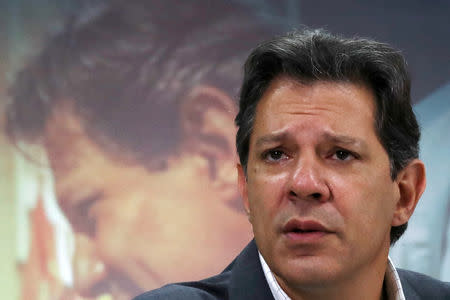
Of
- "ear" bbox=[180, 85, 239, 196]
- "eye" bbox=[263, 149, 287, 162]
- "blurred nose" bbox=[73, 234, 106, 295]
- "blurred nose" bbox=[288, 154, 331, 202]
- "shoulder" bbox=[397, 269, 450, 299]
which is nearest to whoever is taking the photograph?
"blurred nose" bbox=[288, 154, 331, 202]

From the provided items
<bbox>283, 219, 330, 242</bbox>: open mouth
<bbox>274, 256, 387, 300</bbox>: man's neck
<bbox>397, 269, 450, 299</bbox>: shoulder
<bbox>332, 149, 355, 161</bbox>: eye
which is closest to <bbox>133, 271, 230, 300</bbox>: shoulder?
<bbox>274, 256, 387, 300</bbox>: man's neck

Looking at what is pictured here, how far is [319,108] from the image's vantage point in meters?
1.49

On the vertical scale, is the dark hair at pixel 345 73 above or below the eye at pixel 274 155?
above

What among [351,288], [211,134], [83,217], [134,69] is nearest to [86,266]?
[83,217]

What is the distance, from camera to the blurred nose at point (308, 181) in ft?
4.59

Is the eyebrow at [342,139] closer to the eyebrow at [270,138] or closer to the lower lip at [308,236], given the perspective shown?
the eyebrow at [270,138]

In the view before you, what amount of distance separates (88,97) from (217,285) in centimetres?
243

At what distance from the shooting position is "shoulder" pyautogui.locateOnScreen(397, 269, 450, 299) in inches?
73.8

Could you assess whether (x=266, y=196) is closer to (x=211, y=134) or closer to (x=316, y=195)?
(x=316, y=195)

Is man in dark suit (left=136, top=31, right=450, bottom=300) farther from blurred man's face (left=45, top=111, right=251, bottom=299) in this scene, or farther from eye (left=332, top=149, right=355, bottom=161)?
blurred man's face (left=45, top=111, right=251, bottom=299)

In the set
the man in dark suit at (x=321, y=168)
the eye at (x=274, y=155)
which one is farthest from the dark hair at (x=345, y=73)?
the eye at (x=274, y=155)

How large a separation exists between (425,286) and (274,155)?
2.23 ft

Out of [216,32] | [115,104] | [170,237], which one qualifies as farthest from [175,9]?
[170,237]

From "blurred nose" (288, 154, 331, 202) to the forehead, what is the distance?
0.07m
